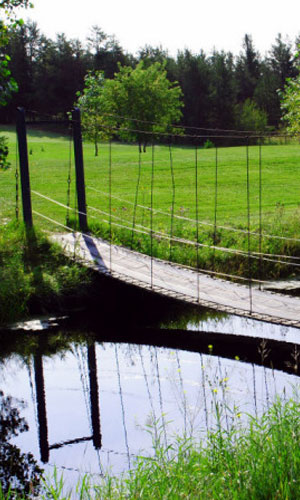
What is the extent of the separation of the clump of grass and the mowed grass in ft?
2.89

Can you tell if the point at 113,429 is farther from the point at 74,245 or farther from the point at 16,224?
the point at 16,224

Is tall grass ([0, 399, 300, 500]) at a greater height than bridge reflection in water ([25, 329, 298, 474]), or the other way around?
tall grass ([0, 399, 300, 500])

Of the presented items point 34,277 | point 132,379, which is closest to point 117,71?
point 34,277

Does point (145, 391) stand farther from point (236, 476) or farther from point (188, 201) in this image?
point (188, 201)

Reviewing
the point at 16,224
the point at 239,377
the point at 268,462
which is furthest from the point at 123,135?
the point at 268,462

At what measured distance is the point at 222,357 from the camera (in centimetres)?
642

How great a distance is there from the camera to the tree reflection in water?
4332 mm

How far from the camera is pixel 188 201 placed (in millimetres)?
12766

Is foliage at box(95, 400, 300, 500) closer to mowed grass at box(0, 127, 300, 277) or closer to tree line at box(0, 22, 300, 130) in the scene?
mowed grass at box(0, 127, 300, 277)

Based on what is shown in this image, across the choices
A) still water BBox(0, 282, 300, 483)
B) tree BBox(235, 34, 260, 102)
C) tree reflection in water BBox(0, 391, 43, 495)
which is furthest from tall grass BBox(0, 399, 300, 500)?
tree BBox(235, 34, 260, 102)

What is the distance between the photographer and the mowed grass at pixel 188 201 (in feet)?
30.2

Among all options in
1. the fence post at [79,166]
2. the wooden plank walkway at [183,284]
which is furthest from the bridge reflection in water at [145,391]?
the fence post at [79,166]

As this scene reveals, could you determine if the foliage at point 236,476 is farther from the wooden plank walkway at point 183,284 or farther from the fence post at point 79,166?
the fence post at point 79,166

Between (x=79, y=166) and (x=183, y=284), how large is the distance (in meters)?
3.02
